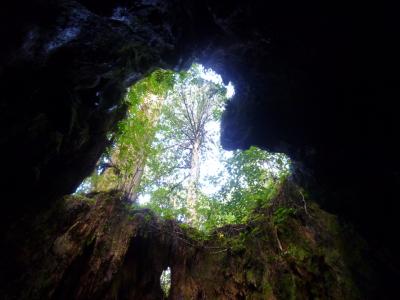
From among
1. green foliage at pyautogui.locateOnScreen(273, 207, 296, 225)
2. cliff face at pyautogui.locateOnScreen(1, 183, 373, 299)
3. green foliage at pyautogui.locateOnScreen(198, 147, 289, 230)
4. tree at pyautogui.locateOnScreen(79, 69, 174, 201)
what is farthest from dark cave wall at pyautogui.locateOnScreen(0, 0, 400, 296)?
green foliage at pyautogui.locateOnScreen(198, 147, 289, 230)

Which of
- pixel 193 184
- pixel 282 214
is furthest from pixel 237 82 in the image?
pixel 193 184

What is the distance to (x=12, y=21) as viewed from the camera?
137 inches

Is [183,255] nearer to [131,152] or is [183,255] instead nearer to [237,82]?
[131,152]

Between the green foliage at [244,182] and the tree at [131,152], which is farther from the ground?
the tree at [131,152]

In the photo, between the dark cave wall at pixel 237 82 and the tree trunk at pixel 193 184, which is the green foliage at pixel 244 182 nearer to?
the tree trunk at pixel 193 184

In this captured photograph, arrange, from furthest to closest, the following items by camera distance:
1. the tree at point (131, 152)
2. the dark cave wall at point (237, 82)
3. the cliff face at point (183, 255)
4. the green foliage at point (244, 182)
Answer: the green foliage at point (244, 182), the tree at point (131, 152), the cliff face at point (183, 255), the dark cave wall at point (237, 82)

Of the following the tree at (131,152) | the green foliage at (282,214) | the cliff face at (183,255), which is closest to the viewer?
the cliff face at (183,255)

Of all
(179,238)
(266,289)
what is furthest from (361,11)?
(179,238)

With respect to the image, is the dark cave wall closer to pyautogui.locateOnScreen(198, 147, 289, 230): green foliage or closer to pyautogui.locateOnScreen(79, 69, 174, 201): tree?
pyautogui.locateOnScreen(79, 69, 174, 201): tree

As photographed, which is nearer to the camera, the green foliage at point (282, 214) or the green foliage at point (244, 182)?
the green foliage at point (282, 214)

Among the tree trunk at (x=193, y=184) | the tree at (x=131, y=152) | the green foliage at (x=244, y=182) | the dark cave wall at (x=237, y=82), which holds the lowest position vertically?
the tree trunk at (x=193, y=184)

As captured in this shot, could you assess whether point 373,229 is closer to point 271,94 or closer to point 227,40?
point 271,94

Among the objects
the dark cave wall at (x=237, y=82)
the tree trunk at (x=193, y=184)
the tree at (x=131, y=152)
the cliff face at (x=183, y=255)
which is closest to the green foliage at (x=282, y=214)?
the cliff face at (x=183, y=255)

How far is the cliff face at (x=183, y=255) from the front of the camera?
6.08 m
